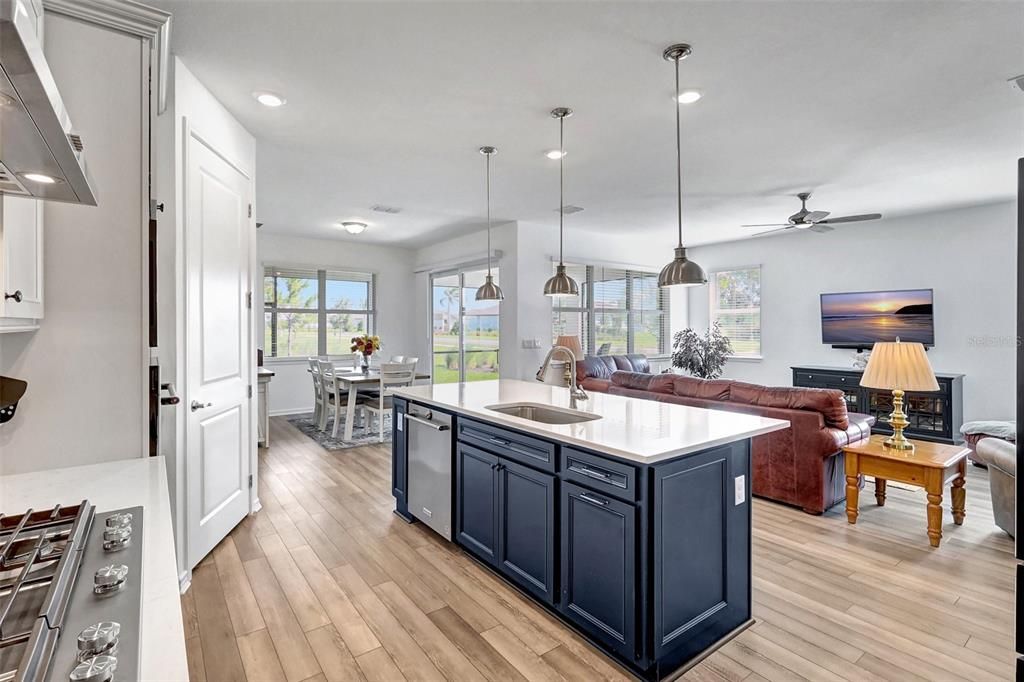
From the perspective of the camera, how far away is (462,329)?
7.79 m

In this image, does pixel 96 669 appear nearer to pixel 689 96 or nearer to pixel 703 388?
pixel 689 96

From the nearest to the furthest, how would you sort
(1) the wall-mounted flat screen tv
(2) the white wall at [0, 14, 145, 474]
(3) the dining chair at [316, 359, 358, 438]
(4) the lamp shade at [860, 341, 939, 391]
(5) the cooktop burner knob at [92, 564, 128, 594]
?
1. (5) the cooktop burner knob at [92, 564, 128, 594]
2. (2) the white wall at [0, 14, 145, 474]
3. (4) the lamp shade at [860, 341, 939, 391]
4. (3) the dining chair at [316, 359, 358, 438]
5. (1) the wall-mounted flat screen tv

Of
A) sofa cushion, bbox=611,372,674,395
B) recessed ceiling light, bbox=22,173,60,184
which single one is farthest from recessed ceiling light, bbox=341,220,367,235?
recessed ceiling light, bbox=22,173,60,184

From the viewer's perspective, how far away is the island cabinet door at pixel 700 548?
6.19 feet

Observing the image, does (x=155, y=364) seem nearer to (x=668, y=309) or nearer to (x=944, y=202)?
(x=944, y=202)

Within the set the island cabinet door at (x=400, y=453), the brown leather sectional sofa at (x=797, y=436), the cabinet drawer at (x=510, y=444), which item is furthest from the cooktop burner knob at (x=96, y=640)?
the brown leather sectional sofa at (x=797, y=436)

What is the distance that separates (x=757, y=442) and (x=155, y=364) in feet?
12.4

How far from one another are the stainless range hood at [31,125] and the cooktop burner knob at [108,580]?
0.69 metres

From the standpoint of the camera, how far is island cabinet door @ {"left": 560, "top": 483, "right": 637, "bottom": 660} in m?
1.90

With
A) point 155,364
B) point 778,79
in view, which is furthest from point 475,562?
point 778,79

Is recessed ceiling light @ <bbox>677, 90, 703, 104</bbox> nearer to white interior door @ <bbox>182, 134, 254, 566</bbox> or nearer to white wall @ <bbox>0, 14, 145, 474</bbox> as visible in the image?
white wall @ <bbox>0, 14, 145, 474</bbox>

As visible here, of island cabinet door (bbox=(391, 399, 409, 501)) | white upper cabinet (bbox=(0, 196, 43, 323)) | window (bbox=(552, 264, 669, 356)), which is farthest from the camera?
window (bbox=(552, 264, 669, 356))

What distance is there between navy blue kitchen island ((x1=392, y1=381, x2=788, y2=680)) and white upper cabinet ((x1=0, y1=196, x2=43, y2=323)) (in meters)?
1.77

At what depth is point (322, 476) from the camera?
4.39 metres
